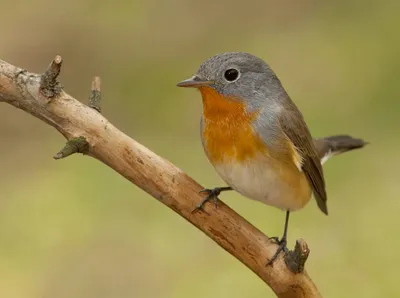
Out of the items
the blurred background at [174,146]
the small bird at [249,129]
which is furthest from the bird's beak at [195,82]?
the blurred background at [174,146]

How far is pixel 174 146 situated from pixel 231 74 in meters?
3.73

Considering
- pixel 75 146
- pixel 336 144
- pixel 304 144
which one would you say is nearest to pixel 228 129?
pixel 304 144

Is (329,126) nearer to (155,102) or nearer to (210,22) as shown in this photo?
(155,102)

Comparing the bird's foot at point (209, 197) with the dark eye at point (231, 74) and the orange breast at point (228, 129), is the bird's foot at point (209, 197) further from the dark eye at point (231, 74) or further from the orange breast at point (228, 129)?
the dark eye at point (231, 74)

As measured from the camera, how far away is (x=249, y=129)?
3131mm

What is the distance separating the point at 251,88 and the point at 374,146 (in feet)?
12.6

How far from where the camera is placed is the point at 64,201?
6.01 meters

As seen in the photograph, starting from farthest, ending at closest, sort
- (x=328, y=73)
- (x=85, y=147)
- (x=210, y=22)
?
1. (x=210, y=22)
2. (x=328, y=73)
3. (x=85, y=147)

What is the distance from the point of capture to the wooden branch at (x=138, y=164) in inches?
109

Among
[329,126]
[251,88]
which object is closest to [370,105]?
[329,126]

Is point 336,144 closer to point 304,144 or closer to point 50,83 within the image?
point 304,144

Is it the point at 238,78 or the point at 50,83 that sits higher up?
the point at 238,78

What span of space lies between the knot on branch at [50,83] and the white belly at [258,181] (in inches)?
30.0

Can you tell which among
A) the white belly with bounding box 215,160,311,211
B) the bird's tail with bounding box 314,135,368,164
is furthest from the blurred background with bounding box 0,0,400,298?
the white belly with bounding box 215,160,311,211
